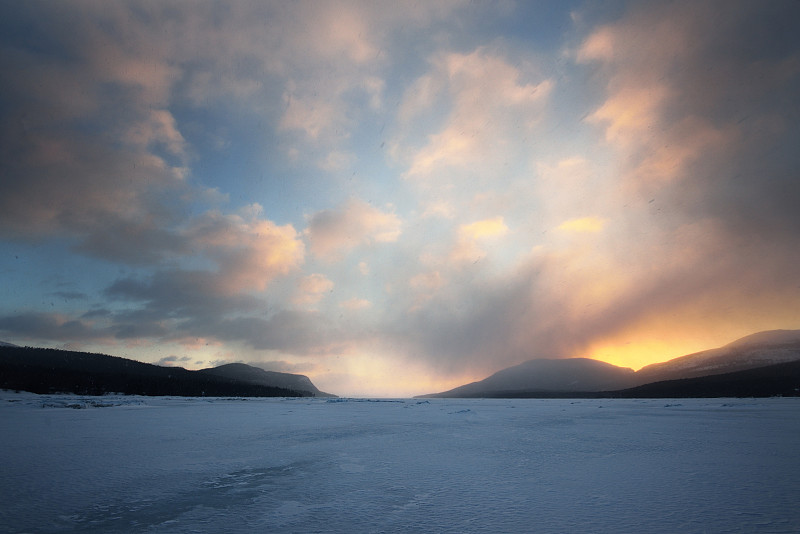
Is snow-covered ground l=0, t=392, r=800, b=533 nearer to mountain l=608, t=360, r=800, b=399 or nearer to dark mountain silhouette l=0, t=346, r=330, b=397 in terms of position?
dark mountain silhouette l=0, t=346, r=330, b=397

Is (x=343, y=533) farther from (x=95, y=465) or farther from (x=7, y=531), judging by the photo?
(x=95, y=465)

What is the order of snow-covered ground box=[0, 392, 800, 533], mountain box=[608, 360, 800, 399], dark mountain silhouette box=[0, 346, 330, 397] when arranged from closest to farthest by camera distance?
snow-covered ground box=[0, 392, 800, 533] < dark mountain silhouette box=[0, 346, 330, 397] < mountain box=[608, 360, 800, 399]

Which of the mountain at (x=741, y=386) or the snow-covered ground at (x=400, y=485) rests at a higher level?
the snow-covered ground at (x=400, y=485)

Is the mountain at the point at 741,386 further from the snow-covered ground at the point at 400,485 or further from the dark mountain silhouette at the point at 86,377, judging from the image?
the dark mountain silhouette at the point at 86,377

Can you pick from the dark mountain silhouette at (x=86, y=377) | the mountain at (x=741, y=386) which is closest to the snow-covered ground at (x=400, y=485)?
the dark mountain silhouette at (x=86, y=377)

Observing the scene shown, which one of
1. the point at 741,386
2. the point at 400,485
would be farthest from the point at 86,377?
the point at 741,386

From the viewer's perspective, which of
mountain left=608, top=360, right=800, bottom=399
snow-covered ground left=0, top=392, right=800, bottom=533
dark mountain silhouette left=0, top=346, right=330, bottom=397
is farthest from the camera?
mountain left=608, top=360, right=800, bottom=399

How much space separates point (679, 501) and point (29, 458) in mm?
12553

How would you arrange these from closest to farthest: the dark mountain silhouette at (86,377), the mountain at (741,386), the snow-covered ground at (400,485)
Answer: the snow-covered ground at (400,485) < the dark mountain silhouette at (86,377) < the mountain at (741,386)

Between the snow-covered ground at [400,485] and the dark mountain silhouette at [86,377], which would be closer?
the snow-covered ground at [400,485]

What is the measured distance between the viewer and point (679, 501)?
483 cm

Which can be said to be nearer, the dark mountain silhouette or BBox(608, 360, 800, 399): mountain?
the dark mountain silhouette

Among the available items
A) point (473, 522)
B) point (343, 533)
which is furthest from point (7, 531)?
point (473, 522)

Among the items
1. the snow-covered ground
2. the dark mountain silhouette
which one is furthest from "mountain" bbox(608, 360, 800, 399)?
the dark mountain silhouette
